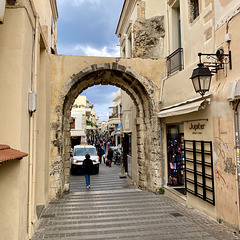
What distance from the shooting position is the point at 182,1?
6719 mm

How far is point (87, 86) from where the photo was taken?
29.4 ft

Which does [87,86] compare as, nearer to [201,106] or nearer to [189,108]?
[189,108]

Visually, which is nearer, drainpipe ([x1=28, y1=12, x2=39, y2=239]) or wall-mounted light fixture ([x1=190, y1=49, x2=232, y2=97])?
drainpipe ([x1=28, y1=12, x2=39, y2=239])

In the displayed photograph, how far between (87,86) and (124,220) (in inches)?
217

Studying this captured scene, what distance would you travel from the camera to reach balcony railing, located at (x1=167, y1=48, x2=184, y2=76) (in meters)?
6.99

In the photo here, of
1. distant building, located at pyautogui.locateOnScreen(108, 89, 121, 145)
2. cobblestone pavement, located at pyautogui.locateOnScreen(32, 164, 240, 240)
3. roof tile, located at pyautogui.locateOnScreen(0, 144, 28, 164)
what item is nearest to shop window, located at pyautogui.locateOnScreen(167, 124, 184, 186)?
cobblestone pavement, located at pyautogui.locateOnScreen(32, 164, 240, 240)

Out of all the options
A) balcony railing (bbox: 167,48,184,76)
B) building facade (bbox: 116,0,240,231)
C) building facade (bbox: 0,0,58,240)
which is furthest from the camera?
balcony railing (bbox: 167,48,184,76)

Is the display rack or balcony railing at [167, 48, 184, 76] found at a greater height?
balcony railing at [167, 48, 184, 76]

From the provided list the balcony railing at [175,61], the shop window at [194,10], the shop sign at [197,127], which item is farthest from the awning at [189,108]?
the shop window at [194,10]

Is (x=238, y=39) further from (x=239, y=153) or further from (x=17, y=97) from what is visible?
(x=17, y=97)

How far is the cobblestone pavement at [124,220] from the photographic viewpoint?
4391 millimetres

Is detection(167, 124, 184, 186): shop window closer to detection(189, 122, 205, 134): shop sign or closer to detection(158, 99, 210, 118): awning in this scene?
detection(158, 99, 210, 118): awning

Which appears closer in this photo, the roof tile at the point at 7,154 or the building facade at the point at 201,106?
the roof tile at the point at 7,154

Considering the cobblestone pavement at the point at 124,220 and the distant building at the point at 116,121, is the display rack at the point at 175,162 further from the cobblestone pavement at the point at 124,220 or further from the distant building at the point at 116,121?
the distant building at the point at 116,121
